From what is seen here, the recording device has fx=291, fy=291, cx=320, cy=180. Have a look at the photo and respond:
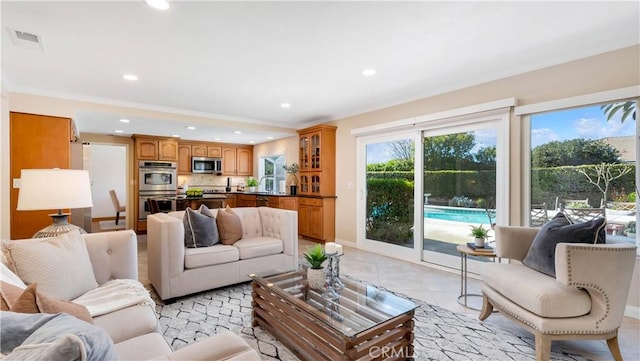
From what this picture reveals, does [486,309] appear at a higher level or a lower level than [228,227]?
lower

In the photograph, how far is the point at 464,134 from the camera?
3.66m

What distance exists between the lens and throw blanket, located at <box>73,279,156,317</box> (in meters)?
1.54

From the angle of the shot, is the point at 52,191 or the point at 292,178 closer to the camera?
the point at 52,191

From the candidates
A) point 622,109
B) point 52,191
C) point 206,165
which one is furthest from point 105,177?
point 622,109

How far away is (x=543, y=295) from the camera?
1.85 m

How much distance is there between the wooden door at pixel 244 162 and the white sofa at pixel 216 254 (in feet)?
16.9

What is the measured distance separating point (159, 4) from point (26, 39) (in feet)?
4.92

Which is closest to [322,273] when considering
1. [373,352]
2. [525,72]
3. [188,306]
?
[373,352]

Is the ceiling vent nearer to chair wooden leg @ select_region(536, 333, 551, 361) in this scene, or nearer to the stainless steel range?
the stainless steel range

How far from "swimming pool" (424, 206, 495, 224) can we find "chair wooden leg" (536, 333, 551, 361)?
5.94ft

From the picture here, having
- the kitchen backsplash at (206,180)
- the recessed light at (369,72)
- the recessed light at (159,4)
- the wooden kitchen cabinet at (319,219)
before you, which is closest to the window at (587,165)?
the recessed light at (369,72)

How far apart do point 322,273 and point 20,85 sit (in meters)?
4.40

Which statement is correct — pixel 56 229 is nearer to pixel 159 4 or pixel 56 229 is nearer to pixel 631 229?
pixel 159 4

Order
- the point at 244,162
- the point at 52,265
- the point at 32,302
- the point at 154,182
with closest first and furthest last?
the point at 32,302 → the point at 52,265 → the point at 154,182 → the point at 244,162
